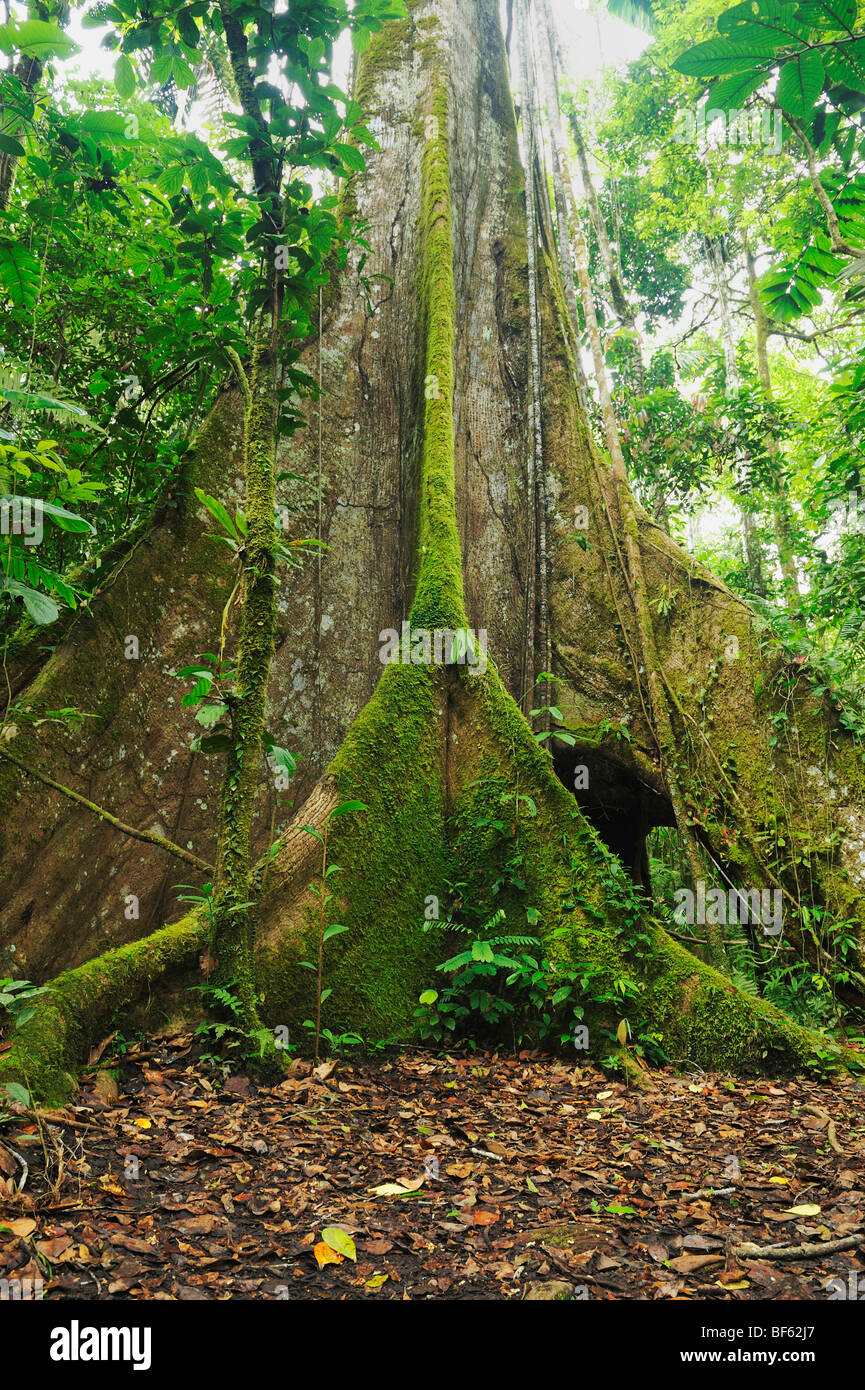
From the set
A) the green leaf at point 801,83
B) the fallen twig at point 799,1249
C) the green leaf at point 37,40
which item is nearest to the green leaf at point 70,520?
the green leaf at point 37,40

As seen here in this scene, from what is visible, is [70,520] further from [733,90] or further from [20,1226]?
[733,90]

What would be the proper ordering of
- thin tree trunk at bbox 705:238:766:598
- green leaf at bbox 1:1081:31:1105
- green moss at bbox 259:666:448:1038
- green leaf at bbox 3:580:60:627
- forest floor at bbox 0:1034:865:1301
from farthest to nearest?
1. thin tree trunk at bbox 705:238:766:598
2. green moss at bbox 259:666:448:1038
3. green leaf at bbox 1:1081:31:1105
4. green leaf at bbox 3:580:60:627
5. forest floor at bbox 0:1034:865:1301

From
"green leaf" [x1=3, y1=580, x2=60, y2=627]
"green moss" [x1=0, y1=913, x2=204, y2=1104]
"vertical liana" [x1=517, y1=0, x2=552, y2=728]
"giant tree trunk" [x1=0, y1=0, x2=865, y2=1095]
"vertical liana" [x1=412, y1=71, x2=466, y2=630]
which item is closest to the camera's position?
"green leaf" [x1=3, y1=580, x2=60, y2=627]

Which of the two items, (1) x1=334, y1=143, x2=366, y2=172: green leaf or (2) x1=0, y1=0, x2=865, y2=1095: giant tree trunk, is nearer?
(1) x1=334, y1=143, x2=366, y2=172: green leaf

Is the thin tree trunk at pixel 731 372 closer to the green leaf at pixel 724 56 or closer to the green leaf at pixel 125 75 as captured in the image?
the green leaf at pixel 125 75

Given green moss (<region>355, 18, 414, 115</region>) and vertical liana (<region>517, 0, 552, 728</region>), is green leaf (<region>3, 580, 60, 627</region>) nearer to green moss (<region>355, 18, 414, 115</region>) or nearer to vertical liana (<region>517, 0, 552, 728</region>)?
vertical liana (<region>517, 0, 552, 728</region>)

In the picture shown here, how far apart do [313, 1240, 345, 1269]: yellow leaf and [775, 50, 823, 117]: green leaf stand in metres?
2.90

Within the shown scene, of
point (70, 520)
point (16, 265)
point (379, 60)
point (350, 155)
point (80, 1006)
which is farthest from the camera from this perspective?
point (379, 60)

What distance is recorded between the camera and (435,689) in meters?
3.98

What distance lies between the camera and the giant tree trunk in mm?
3506

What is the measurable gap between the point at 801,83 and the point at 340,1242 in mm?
2950

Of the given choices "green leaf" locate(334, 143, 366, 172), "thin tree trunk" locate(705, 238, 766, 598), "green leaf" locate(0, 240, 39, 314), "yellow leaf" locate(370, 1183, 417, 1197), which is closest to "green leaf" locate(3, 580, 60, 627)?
"green leaf" locate(0, 240, 39, 314)

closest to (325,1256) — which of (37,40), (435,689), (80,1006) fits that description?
(80,1006)
